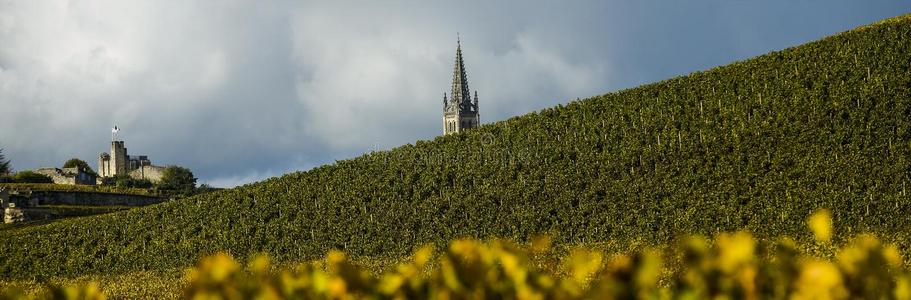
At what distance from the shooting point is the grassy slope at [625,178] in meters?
23.9

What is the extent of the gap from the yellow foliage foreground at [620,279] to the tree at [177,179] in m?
75.0

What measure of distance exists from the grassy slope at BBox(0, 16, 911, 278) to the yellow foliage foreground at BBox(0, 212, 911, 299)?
1728cm

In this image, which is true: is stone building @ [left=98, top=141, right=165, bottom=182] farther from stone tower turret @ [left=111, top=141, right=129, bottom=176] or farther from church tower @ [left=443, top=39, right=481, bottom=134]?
church tower @ [left=443, top=39, right=481, bottom=134]

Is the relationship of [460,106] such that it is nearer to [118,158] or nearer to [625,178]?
[118,158]

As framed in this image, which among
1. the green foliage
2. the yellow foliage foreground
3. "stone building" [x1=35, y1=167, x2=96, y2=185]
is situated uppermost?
"stone building" [x1=35, y1=167, x2=96, y2=185]

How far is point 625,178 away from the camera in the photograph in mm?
26312

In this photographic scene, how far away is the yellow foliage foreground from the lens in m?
3.69

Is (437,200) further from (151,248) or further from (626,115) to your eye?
(151,248)

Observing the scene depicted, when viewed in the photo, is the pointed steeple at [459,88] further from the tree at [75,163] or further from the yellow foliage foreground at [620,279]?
the yellow foliage foreground at [620,279]

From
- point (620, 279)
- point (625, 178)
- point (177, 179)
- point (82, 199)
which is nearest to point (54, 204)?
point (82, 199)

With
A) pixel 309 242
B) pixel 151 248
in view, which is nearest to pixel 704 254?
pixel 309 242

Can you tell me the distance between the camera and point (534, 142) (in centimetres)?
2933

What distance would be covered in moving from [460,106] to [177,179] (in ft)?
168

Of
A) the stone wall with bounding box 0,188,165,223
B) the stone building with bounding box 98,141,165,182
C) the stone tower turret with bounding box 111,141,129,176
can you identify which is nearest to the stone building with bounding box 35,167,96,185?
the stone building with bounding box 98,141,165,182
